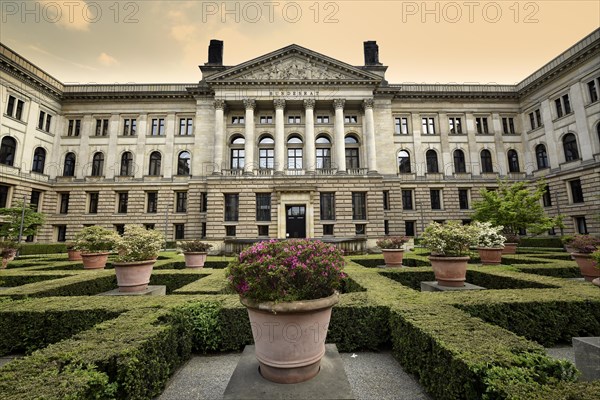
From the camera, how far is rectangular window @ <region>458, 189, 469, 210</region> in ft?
109

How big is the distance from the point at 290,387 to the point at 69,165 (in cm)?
4096


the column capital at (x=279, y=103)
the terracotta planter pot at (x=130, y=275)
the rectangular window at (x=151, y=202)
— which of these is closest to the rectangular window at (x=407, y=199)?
the column capital at (x=279, y=103)

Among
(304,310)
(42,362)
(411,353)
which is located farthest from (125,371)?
(411,353)

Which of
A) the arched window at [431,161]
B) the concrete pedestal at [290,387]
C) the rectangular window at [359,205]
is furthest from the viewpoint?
the arched window at [431,161]

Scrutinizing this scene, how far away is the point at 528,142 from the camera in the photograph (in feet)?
109

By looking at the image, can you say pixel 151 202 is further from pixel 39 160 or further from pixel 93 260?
pixel 93 260

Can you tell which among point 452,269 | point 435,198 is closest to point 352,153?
point 435,198

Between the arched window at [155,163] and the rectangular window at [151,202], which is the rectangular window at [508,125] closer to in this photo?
the arched window at [155,163]

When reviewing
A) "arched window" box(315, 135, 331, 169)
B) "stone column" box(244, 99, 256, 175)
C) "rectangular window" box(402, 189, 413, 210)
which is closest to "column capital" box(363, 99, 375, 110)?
"arched window" box(315, 135, 331, 169)

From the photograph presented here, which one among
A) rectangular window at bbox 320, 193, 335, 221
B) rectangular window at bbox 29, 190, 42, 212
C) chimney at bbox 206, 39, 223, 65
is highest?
chimney at bbox 206, 39, 223, 65

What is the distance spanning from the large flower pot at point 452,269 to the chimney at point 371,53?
33274 mm

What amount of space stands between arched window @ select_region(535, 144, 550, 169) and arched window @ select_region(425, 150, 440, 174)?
1115cm

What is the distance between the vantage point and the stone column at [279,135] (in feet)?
96.7

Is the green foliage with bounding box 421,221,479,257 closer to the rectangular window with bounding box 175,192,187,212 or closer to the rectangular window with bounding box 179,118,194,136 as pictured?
the rectangular window with bounding box 175,192,187,212
